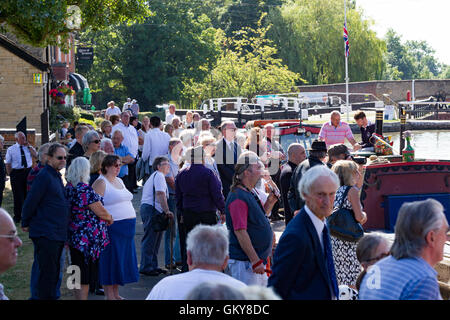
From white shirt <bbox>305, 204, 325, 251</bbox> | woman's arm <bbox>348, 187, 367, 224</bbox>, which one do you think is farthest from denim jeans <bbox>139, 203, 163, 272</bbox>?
white shirt <bbox>305, 204, 325, 251</bbox>

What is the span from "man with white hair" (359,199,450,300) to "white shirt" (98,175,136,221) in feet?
14.0

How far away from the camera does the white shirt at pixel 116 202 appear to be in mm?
7449

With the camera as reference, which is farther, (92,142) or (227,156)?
(227,156)

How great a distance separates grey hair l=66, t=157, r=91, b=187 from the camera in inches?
276

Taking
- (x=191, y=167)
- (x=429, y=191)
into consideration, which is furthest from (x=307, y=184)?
(x=429, y=191)

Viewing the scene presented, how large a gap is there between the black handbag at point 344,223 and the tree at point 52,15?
11.2 metres

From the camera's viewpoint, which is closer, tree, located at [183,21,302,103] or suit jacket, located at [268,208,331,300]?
suit jacket, located at [268,208,331,300]

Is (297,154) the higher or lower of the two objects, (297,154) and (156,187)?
the higher

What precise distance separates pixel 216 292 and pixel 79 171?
4.54 meters

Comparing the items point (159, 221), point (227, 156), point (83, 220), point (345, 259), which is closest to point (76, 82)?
point (227, 156)

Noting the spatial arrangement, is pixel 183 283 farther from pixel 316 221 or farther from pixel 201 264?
pixel 316 221

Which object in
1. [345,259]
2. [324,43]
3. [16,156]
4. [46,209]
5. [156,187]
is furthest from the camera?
[324,43]

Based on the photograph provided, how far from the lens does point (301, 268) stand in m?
4.23

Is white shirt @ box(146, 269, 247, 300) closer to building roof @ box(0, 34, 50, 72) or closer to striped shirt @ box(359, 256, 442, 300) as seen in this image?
striped shirt @ box(359, 256, 442, 300)
